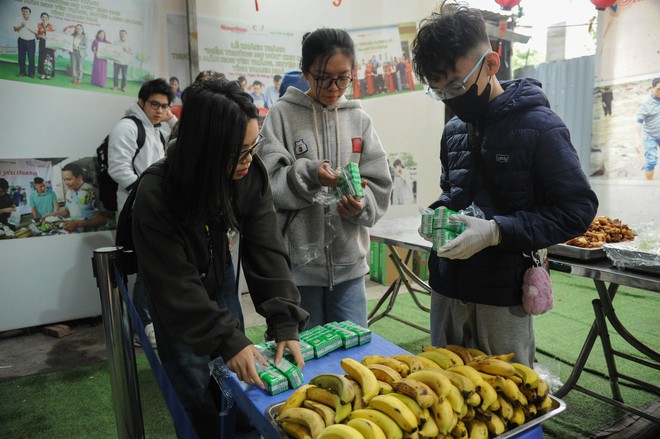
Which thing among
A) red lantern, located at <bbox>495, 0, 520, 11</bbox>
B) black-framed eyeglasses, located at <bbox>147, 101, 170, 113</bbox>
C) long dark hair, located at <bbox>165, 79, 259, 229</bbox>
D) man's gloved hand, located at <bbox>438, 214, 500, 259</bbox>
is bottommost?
man's gloved hand, located at <bbox>438, 214, 500, 259</bbox>

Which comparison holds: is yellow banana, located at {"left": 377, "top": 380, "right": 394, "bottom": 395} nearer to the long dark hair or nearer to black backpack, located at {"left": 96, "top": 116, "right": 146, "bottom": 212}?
the long dark hair

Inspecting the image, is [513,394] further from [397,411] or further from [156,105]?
[156,105]

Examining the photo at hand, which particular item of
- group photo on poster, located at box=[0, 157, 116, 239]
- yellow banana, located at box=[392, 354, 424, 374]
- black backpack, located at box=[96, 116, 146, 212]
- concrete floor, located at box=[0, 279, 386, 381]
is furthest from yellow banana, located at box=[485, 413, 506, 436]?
group photo on poster, located at box=[0, 157, 116, 239]

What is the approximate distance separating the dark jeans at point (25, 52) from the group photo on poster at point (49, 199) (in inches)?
29.2

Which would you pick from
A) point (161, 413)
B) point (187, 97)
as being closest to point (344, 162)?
point (187, 97)

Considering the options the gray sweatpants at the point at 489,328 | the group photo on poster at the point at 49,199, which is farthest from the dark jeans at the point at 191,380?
the group photo on poster at the point at 49,199

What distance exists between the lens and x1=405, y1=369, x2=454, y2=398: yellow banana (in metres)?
1.10

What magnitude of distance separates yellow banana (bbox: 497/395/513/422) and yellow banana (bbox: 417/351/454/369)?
0.61 feet

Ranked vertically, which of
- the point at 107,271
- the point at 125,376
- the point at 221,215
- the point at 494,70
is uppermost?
the point at 494,70

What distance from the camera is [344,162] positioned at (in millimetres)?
2055

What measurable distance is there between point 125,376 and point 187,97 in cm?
86

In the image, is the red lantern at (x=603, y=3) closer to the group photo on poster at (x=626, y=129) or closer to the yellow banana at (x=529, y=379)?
the group photo on poster at (x=626, y=129)

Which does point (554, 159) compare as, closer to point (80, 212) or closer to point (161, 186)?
point (161, 186)

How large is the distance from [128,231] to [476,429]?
1216 millimetres
